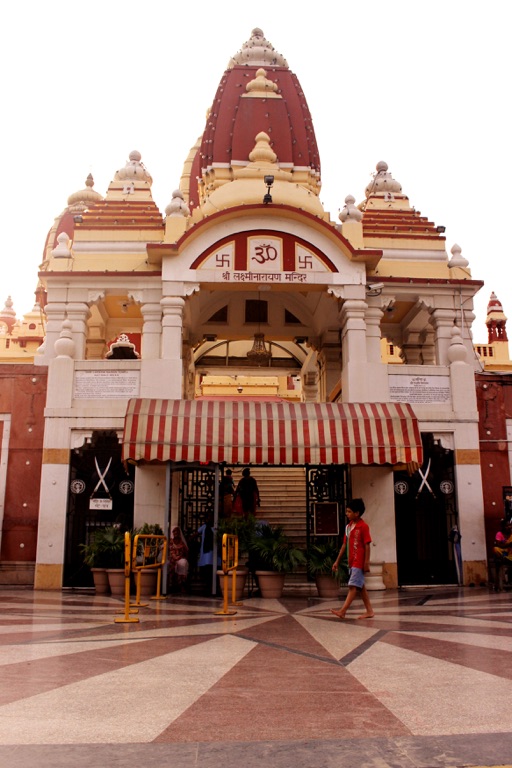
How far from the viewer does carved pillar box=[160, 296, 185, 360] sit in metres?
16.4

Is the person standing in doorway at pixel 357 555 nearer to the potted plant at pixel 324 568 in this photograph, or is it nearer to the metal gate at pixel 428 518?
the potted plant at pixel 324 568

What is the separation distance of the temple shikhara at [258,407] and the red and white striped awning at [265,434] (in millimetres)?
32

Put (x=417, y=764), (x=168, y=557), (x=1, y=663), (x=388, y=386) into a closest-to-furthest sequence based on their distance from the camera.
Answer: (x=417, y=764) < (x=1, y=663) < (x=168, y=557) < (x=388, y=386)

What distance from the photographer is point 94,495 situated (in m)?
15.9

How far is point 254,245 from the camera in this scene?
17.0 meters

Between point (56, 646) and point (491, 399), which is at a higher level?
point (491, 399)

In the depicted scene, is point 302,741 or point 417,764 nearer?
point 417,764

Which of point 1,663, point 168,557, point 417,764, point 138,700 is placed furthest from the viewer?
point 168,557

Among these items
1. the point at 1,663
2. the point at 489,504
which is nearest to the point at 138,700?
the point at 1,663

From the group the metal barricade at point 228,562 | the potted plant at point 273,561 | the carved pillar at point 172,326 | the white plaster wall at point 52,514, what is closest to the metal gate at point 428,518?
the potted plant at point 273,561

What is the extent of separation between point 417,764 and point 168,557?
10649 mm

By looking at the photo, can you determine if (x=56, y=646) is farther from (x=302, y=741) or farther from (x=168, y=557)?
(x=168, y=557)

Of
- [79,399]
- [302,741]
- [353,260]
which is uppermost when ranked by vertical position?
[353,260]

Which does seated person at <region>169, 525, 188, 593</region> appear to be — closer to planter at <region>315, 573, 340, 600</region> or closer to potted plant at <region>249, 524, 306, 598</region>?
potted plant at <region>249, 524, 306, 598</region>
